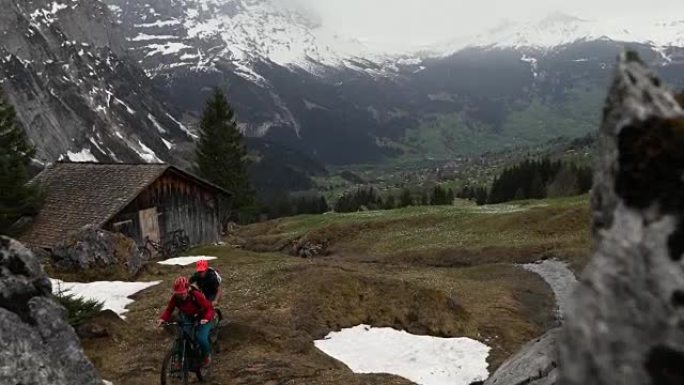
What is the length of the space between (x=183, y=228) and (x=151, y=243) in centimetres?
477

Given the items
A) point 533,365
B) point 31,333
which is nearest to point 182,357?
point 31,333

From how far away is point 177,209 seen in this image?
57.1 m

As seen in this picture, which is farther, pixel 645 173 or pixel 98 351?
pixel 98 351

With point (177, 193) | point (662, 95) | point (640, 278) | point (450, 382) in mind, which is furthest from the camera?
point (177, 193)

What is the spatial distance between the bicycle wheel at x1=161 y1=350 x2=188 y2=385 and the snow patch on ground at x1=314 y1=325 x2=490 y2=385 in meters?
6.74

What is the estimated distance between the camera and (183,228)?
2274 inches

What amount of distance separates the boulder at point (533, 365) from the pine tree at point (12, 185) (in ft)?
142

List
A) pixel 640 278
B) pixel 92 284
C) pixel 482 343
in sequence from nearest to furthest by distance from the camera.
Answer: pixel 640 278
pixel 482 343
pixel 92 284

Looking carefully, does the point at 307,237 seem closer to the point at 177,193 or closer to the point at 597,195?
the point at 177,193

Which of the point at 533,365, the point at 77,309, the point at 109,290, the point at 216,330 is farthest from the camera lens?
the point at 109,290

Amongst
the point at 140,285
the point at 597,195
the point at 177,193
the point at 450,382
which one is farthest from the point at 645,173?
the point at 177,193

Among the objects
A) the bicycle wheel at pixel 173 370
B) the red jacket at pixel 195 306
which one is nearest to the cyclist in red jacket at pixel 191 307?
the red jacket at pixel 195 306

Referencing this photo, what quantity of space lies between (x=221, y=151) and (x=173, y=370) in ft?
244

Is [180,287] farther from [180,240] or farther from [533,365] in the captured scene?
[180,240]
